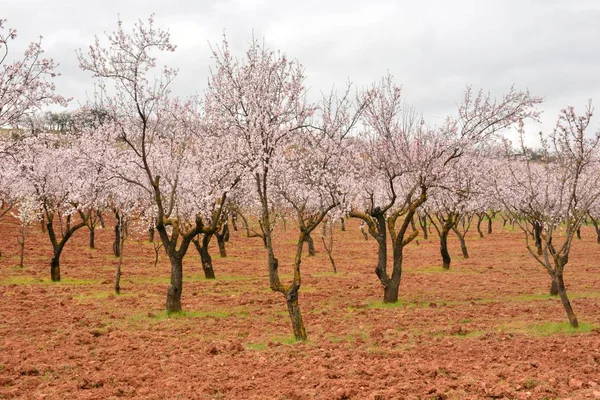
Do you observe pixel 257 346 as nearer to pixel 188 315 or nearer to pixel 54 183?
pixel 188 315

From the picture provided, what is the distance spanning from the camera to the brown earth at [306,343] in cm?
942

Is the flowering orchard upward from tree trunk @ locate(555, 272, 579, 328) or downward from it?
upward

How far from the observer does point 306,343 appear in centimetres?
1324

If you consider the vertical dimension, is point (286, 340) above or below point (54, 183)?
below

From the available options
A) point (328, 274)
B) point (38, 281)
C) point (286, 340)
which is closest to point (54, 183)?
point (38, 281)

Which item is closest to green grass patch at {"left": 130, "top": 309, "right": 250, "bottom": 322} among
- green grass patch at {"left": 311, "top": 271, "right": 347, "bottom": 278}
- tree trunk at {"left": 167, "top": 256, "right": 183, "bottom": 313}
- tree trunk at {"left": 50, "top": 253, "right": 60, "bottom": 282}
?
tree trunk at {"left": 167, "top": 256, "right": 183, "bottom": 313}

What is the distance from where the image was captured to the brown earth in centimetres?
942

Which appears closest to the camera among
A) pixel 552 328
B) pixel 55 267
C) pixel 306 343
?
pixel 306 343

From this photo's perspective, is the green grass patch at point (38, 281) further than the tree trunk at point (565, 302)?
Yes

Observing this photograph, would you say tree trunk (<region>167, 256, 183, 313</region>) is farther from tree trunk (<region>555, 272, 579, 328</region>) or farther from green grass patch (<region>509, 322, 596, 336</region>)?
tree trunk (<region>555, 272, 579, 328</region>)

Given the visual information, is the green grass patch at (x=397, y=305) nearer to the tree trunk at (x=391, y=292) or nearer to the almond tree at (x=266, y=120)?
the tree trunk at (x=391, y=292)

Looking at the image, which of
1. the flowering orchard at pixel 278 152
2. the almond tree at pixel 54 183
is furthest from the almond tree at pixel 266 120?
the almond tree at pixel 54 183

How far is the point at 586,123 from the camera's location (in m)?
13.5

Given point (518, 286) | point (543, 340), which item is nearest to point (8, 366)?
point (543, 340)
